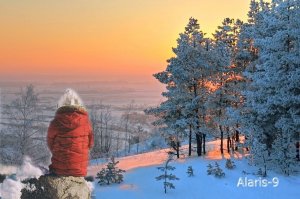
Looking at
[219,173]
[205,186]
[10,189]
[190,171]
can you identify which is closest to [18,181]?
[10,189]

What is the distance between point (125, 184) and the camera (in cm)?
2609

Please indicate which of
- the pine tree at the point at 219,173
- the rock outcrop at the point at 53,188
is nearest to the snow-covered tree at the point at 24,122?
the pine tree at the point at 219,173

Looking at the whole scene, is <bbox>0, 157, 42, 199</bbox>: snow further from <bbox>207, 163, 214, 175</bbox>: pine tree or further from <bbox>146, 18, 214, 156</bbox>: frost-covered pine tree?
<bbox>146, 18, 214, 156</bbox>: frost-covered pine tree

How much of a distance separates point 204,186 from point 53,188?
22.9m

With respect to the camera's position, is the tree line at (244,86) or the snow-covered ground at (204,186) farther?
the tree line at (244,86)

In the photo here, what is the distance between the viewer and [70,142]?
317 centimetres

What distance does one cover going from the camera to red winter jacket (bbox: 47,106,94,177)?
314 centimetres

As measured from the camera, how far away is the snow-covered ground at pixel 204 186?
944 inches

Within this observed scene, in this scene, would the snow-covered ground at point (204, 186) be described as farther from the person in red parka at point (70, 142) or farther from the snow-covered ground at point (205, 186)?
the person in red parka at point (70, 142)

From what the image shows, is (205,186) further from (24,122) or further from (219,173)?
(24,122)

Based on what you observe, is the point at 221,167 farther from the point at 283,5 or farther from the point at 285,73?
the point at 283,5

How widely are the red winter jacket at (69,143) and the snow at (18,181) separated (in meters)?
0.16

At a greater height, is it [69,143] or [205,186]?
[69,143]

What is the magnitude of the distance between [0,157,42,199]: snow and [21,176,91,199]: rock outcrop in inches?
2.1
